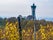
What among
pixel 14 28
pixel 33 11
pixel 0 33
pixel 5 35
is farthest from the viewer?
A: pixel 0 33

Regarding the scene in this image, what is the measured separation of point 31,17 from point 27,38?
52.6 ft

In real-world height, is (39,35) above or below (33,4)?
below

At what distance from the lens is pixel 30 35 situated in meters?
31.4

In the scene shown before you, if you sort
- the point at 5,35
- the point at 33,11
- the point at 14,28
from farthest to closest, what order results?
the point at 5,35, the point at 14,28, the point at 33,11

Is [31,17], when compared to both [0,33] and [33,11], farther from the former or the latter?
[0,33]

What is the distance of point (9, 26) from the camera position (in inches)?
1105

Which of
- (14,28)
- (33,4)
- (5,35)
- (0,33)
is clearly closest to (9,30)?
(14,28)

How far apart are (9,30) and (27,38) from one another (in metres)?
4.58

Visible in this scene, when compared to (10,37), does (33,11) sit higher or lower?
higher

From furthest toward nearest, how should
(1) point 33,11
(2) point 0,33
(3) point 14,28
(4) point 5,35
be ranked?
(2) point 0,33
(4) point 5,35
(3) point 14,28
(1) point 33,11

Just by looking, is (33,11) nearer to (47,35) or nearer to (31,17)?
(31,17)

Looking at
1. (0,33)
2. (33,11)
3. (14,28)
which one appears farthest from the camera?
(0,33)

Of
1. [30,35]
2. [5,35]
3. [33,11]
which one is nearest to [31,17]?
[33,11]

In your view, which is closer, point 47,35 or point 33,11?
point 33,11
